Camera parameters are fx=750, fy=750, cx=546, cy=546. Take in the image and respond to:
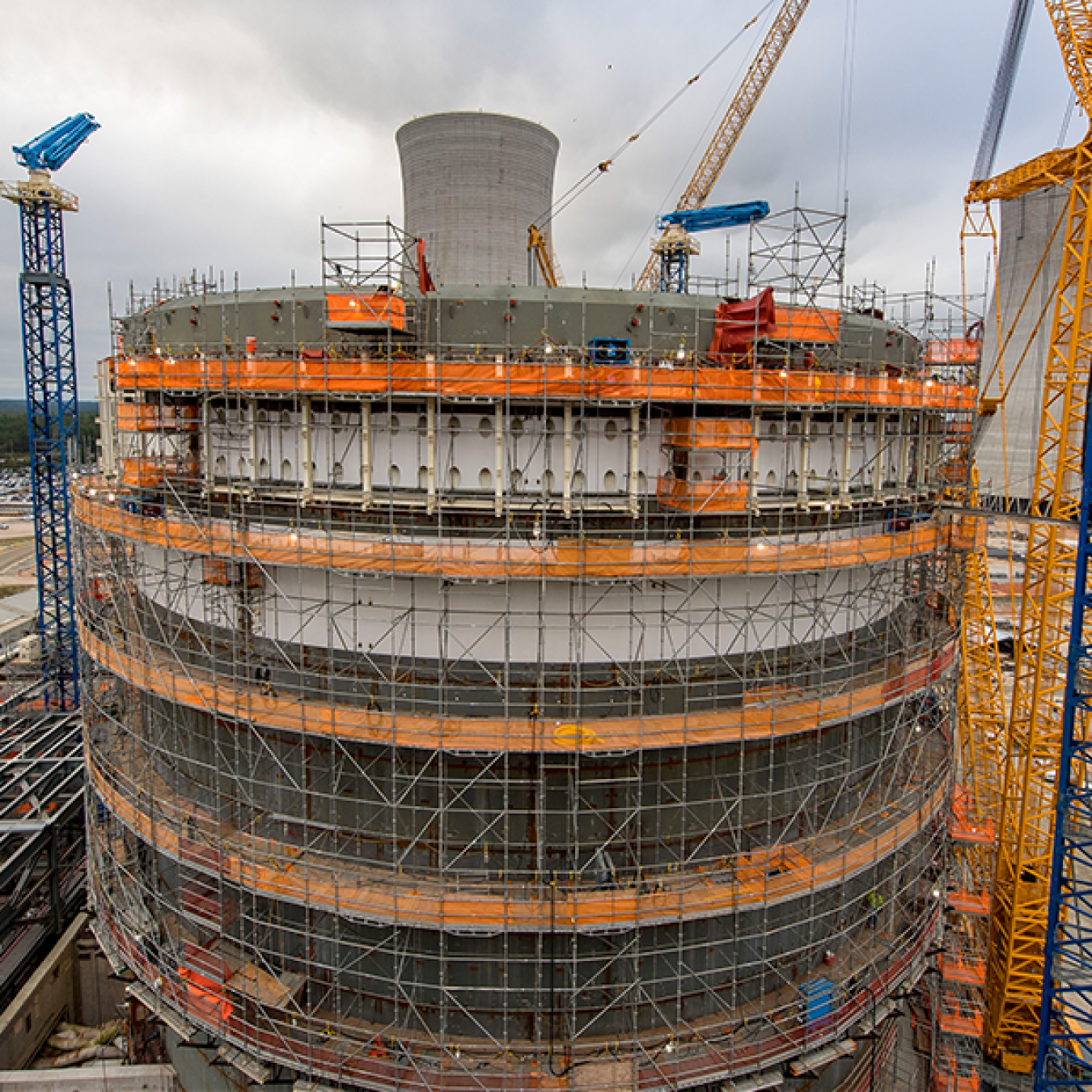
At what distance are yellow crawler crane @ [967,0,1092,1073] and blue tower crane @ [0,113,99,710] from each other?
3582 cm

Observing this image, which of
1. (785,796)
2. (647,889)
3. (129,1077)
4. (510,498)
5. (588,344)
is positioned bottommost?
(129,1077)

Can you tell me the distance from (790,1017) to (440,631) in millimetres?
10104

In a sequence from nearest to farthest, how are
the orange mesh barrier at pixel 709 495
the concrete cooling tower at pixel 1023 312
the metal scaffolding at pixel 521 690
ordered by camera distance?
the metal scaffolding at pixel 521 690, the orange mesh barrier at pixel 709 495, the concrete cooling tower at pixel 1023 312

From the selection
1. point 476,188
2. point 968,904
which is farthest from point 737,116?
point 968,904

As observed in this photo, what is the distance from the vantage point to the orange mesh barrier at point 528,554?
42.5ft

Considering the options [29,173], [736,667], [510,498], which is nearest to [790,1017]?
[736,667]

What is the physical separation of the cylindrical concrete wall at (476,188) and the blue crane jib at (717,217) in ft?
36.8

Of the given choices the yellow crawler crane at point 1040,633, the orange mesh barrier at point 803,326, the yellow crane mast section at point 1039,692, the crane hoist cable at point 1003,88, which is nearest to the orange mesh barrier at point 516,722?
the orange mesh barrier at point 803,326

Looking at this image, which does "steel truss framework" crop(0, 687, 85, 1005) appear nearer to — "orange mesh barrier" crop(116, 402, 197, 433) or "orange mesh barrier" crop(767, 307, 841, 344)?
"orange mesh barrier" crop(116, 402, 197, 433)

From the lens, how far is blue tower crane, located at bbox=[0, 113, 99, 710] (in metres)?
33.6

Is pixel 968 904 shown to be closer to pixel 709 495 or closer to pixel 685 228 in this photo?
pixel 709 495

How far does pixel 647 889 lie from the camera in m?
14.1

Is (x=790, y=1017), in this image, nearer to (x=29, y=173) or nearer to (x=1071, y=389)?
(x=1071, y=389)

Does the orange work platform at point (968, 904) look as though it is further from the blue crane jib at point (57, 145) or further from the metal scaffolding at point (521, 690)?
the blue crane jib at point (57, 145)
